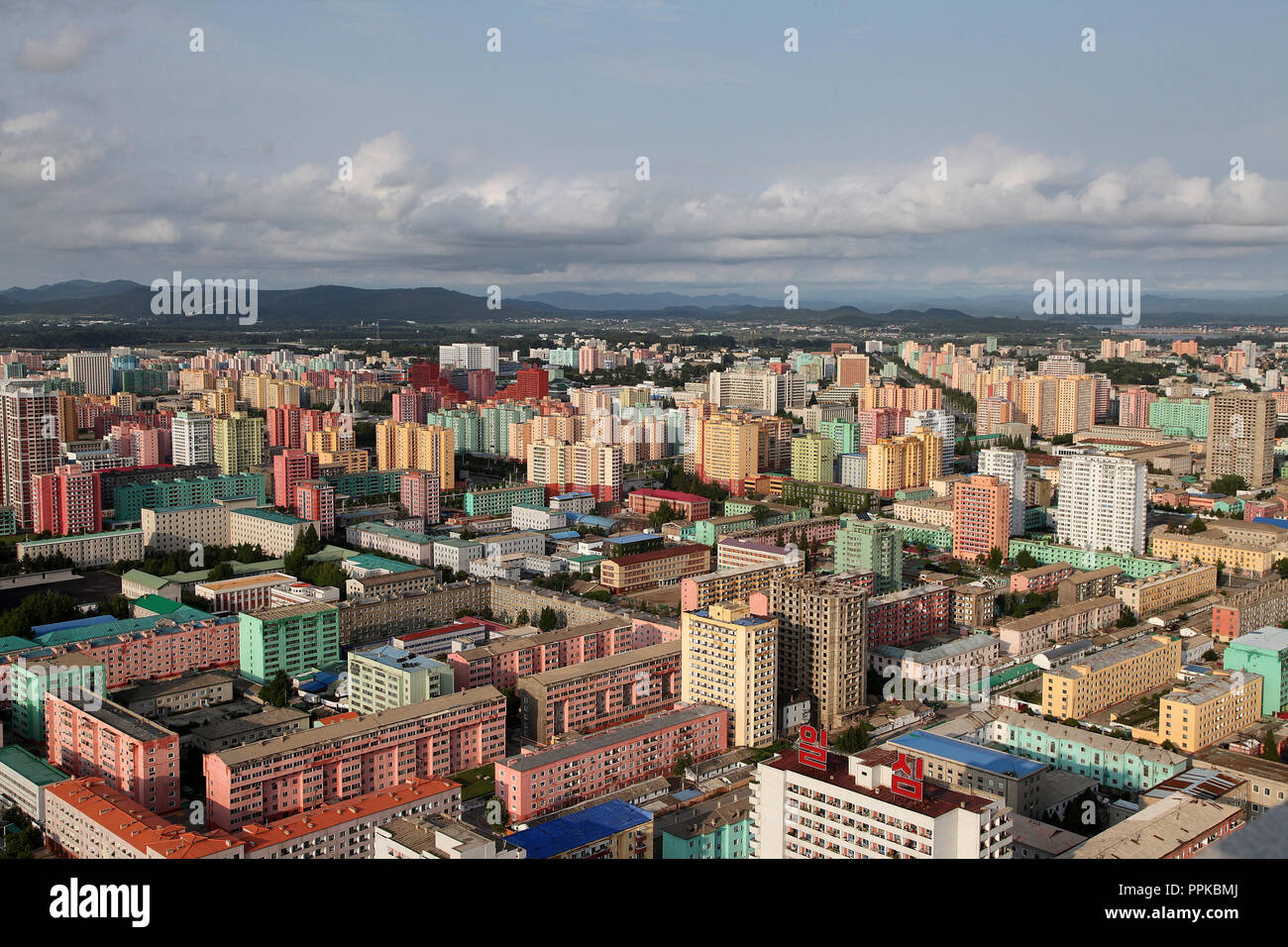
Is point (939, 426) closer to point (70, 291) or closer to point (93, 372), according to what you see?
point (93, 372)

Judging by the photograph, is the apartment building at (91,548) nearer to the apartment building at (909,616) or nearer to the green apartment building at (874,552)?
the green apartment building at (874,552)

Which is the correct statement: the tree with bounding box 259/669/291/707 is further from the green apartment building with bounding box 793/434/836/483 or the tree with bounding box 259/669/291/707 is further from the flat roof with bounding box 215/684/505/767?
the green apartment building with bounding box 793/434/836/483

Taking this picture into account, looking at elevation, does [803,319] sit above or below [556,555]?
above

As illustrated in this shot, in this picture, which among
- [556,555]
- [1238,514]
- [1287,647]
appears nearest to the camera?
[1287,647]

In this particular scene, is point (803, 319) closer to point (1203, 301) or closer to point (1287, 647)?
point (1203, 301)

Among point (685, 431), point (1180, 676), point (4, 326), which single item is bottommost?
point (1180, 676)
